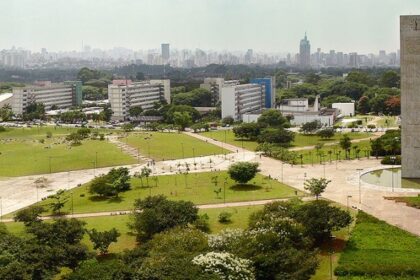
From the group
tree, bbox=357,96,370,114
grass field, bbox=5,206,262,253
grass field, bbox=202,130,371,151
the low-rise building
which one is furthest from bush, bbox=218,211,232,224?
tree, bbox=357,96,370,114

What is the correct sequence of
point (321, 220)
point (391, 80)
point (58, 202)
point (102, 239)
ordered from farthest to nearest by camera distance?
point (391, 80)
point (58, 202)
point (321, 220)
point (102, 239)

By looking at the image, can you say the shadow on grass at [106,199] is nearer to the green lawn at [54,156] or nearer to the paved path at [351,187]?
the green lawn at [54,156]

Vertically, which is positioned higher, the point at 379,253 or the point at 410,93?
the point at 410,93

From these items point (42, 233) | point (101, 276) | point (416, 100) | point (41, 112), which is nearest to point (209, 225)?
point (42, 233)

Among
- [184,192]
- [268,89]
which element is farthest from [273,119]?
[184,192]

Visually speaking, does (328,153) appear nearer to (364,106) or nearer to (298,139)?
(298,139)

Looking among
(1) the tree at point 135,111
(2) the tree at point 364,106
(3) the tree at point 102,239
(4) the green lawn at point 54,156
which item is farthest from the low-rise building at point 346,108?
(3) the tree at point 102,239

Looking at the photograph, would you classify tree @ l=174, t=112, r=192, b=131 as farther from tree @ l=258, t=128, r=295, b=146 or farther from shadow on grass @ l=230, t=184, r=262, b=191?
shadow on grass @ l=230, t=184, r=262, b=191
